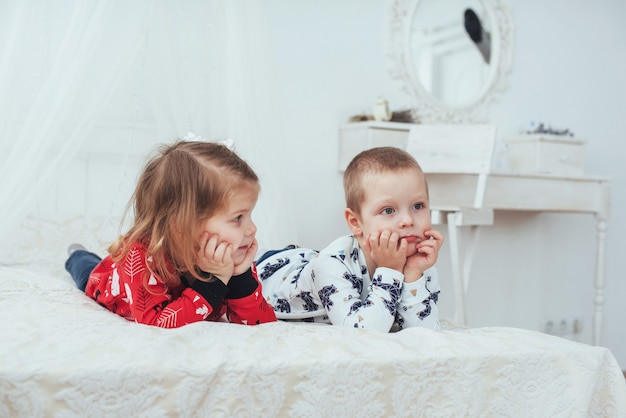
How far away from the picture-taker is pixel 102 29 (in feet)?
7.00

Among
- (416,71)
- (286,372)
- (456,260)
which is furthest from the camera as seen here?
(416,71)

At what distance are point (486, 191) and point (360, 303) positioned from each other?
5.78ft

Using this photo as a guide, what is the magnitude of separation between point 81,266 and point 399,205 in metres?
0.92

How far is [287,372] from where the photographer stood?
94cm

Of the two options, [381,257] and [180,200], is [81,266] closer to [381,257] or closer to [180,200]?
[180,200]

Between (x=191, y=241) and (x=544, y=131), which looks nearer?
(x=191, y=241)

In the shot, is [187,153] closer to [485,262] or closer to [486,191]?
[486,191]

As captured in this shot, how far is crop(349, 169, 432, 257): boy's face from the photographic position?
138cm

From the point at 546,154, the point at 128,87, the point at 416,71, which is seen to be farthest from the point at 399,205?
the point at 546,154

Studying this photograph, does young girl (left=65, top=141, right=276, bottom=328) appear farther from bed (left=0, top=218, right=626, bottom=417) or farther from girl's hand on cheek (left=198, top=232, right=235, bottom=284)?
bed (left=0, top=218, right=626, bottom=417)

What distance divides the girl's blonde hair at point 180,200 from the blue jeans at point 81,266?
1.58ft

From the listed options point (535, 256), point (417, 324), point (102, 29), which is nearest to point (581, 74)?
point (535, 256)

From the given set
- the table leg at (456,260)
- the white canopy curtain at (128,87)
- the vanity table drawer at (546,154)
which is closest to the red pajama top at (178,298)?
the white canopy curtain at (128,87)

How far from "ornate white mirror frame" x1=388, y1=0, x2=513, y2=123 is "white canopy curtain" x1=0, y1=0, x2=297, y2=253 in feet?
4.15
